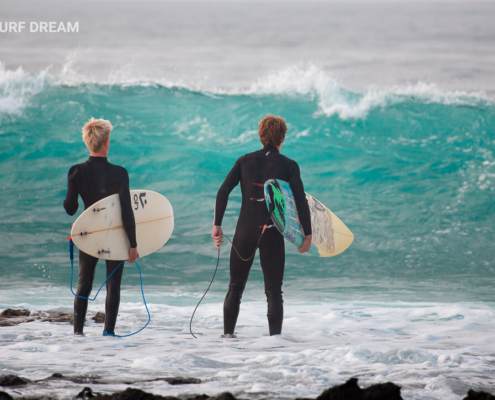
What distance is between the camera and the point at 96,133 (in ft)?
9.46

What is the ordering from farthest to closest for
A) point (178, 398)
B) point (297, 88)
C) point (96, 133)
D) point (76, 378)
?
point (297, 88) → point (96, 133) → point (76, 378) → point (178, 398)

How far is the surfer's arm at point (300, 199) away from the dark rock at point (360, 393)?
52.7 inches

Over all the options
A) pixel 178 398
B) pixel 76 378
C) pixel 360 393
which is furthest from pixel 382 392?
pixel 76 378

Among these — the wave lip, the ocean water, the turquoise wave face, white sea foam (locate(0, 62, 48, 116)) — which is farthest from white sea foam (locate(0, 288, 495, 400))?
white sea foam (locate(0, 62, 48, 116))

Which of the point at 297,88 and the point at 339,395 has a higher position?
the point at 297,88

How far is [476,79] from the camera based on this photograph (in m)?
14.5

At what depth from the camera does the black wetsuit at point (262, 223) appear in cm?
300

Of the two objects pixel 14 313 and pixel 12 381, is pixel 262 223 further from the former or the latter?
pixel 14 313

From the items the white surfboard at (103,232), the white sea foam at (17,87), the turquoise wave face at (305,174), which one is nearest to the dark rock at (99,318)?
the white surfboard at (103,232)

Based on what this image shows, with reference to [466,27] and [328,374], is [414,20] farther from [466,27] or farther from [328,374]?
[328,374]

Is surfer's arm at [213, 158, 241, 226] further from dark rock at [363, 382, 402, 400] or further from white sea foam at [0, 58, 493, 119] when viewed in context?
white sea foam at [0, 58, 493, 119]

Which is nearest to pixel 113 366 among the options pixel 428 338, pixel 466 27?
pixel 428 338

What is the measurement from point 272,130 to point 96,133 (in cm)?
104

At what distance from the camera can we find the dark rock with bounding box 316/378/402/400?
1.76 metres
